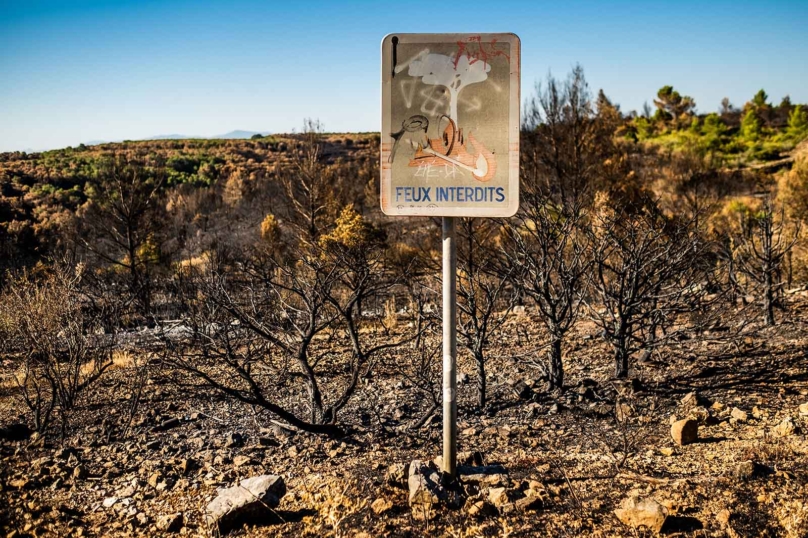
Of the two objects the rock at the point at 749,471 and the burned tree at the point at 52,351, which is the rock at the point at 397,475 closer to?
the rock at the point at 749,471

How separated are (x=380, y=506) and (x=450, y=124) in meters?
1.86

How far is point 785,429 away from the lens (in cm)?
400

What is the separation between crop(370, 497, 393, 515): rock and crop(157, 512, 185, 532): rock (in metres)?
1.05

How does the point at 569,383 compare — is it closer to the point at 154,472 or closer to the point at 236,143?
the point at 154,472

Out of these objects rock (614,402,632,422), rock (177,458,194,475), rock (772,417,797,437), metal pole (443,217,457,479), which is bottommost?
rock (177,458,194,475)

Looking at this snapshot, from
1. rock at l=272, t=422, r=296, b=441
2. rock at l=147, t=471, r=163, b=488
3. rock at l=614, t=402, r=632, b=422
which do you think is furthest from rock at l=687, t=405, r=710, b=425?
rock at l=147, t=471, r=163, b=488

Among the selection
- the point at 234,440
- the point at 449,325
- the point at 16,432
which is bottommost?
the point at 16,432

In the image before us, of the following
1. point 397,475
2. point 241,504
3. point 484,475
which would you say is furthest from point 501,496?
point 241,504

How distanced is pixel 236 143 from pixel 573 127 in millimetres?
62458

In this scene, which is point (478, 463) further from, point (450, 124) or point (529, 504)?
point (450, 124)

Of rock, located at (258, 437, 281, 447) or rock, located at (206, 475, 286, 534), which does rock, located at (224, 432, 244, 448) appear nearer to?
rock, located at (258, 437, 281, 447)

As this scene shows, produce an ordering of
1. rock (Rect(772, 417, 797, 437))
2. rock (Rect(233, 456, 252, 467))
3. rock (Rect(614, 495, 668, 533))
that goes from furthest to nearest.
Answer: rock (Rect(233, 456, 252, 467)) → rock (Rect(772, 417, 797, 437)) → rock (Rect(614, 495, 668, 533))

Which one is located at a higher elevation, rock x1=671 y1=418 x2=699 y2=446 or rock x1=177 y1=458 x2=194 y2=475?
rock x1=671 y1=418 x2=699 y2=446

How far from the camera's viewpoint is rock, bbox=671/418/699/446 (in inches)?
159
